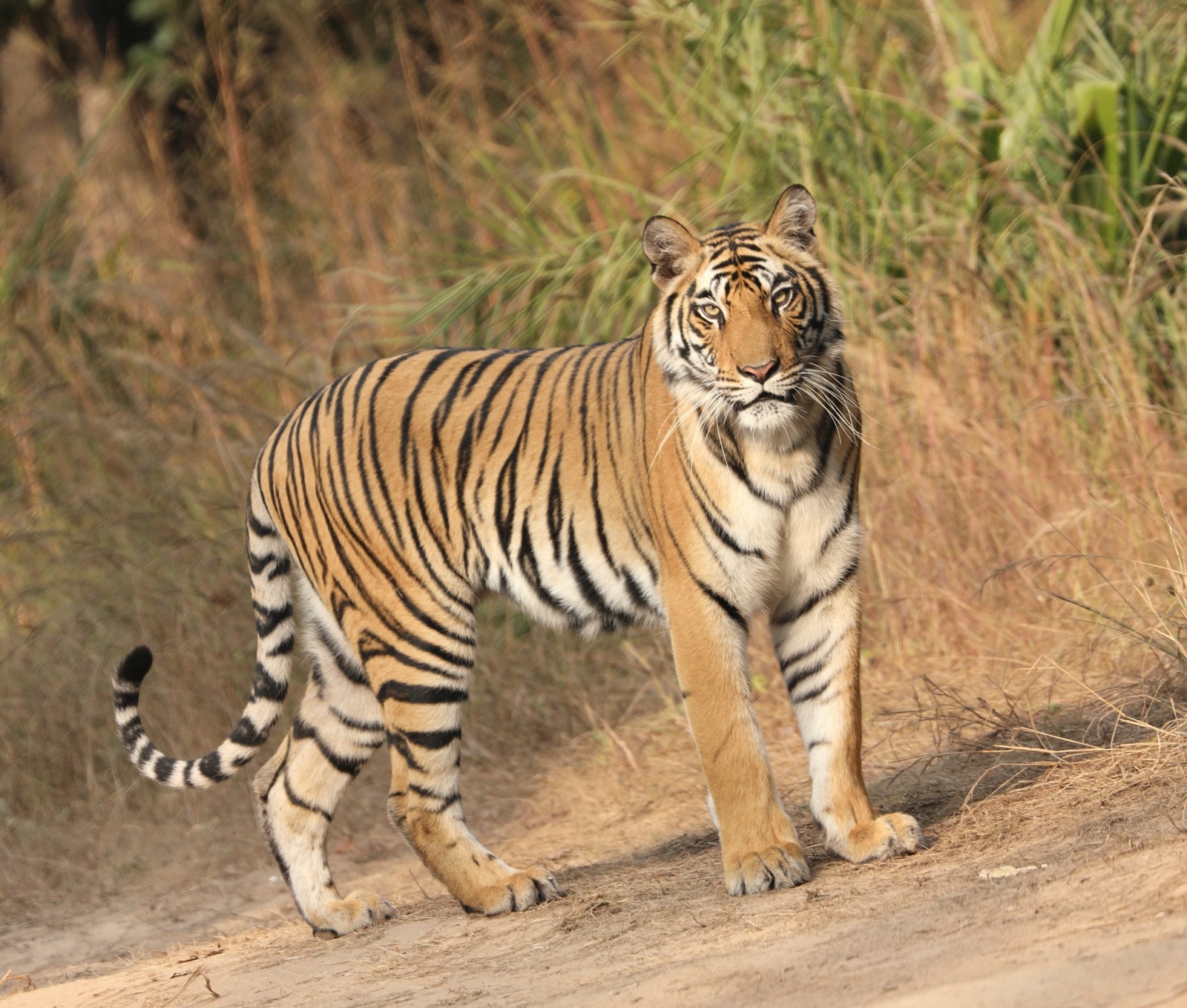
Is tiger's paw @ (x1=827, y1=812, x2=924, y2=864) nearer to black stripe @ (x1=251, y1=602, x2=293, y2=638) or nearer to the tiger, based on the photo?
the tiger

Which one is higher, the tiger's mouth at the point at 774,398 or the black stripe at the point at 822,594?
the tiger's mouth at the point at 774,398

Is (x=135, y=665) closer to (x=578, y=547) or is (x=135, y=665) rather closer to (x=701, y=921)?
(x=578, y=547)

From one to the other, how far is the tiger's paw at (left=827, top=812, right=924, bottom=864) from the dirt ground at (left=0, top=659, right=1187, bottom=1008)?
48 mm

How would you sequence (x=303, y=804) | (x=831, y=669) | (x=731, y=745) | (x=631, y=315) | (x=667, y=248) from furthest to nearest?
1. (x=631, y=315)
2. (x=303, y=804)
3. (x=667, y=248)
4. (x=831, y=669)
5. (x=731, y=745)

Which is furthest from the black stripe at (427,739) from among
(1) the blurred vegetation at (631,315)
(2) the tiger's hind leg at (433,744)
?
(1) the blurred vegetation at (631,315)

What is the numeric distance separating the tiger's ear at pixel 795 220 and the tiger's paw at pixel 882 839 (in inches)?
53.5

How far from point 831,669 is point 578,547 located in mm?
752

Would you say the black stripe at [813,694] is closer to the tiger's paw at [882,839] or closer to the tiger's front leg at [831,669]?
the tiger's front leg at [831,669]

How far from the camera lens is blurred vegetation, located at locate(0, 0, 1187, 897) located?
5.35 meters

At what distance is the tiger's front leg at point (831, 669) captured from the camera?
359 centimetres

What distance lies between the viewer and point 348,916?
4023 millimetres

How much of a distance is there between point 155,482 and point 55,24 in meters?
5.57

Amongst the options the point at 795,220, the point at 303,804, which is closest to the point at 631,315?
the point at 795,220

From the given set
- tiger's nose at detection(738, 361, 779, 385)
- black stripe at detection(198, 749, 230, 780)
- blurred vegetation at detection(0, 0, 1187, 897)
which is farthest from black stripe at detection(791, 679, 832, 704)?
black stripe at detection(198, 749, 230, 780)
